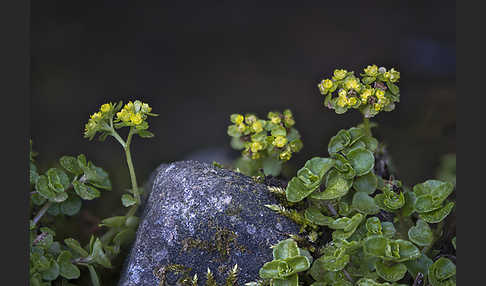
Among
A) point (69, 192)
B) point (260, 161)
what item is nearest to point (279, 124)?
point (260, 161)

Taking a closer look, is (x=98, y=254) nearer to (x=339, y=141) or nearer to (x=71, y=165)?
(x=71, y=165)

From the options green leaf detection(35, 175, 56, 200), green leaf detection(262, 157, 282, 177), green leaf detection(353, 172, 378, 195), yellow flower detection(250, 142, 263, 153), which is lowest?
green leaf detection(35, 175, 56, 200)

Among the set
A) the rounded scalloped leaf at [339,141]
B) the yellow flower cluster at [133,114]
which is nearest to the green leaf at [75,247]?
the yellow flower cluster at [133,114]

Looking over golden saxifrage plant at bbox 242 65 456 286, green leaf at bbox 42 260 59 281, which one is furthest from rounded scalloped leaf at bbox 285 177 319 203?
green leaf at bbox 42 260 59 281

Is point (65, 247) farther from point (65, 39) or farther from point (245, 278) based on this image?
point (65, 39)

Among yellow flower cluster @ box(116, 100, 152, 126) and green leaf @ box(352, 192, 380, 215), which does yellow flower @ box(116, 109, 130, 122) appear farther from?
green leaf @ box(352, 192, 380, 215)
